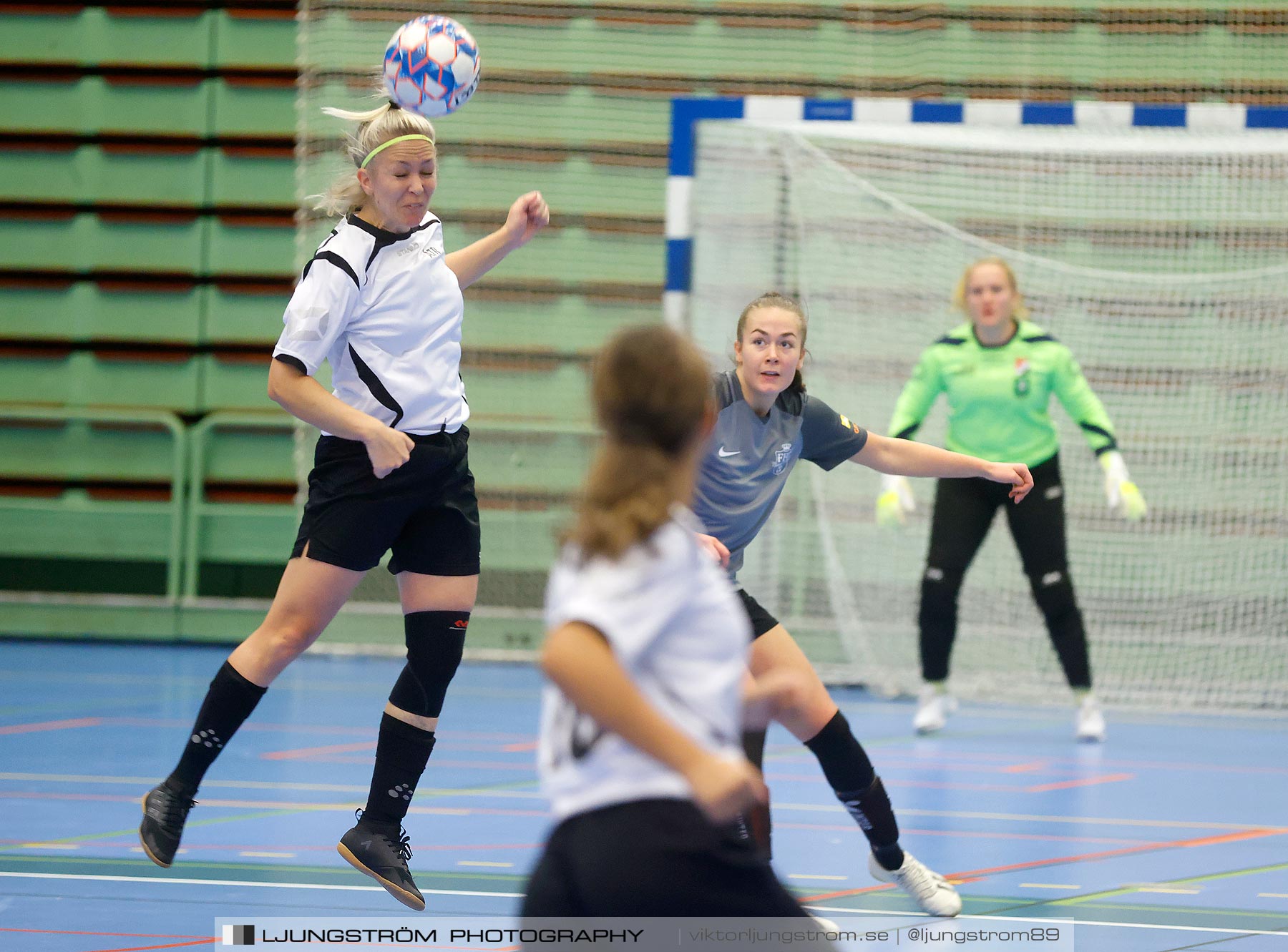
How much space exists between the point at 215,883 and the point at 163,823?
28 cm

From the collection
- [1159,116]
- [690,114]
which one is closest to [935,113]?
[1159,116]

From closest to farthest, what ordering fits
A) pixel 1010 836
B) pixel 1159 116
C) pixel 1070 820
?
pixel 1010 836 < pixel 1070 820 < pixel 1159 116

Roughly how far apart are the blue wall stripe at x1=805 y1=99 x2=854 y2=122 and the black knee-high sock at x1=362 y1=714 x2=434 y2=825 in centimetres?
426

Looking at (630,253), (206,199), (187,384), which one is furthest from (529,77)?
(187,384)

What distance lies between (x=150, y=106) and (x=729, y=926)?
8974mm

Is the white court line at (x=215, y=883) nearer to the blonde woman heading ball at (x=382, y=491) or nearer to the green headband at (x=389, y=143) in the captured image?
the blonde woman heading ball at (x=382, y=491)

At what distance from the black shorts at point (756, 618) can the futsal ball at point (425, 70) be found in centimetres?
142

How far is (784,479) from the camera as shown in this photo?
3.69 metres

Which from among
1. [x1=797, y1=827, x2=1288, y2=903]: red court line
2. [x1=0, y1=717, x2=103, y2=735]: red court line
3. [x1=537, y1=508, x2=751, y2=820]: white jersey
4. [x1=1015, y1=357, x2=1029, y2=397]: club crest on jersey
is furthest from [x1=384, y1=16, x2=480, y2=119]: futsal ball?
[x1=0, y1=717, x2=103, y2=735]: red court line

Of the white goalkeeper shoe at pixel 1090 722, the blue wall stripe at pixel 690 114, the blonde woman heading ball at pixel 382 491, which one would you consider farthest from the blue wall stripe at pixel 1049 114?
the blonde woman heading ball at pixel 382 491

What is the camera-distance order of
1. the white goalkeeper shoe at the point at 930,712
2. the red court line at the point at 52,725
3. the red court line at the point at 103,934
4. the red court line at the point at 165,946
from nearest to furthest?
1. the red court line at the point at 165,946
2. the red court line at the point at 103,934
3. the red court line at the point at 52,725
4. the white goalkeeper shoe at the point at 930,712

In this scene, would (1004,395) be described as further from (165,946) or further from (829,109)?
(165,946)

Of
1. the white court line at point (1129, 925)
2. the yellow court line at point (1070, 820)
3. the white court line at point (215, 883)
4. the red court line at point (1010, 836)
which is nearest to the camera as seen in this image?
the white court line at point (1129, 925)

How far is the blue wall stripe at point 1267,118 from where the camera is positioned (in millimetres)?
6758
